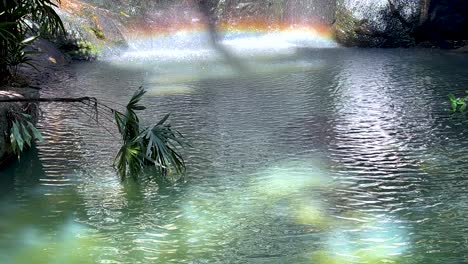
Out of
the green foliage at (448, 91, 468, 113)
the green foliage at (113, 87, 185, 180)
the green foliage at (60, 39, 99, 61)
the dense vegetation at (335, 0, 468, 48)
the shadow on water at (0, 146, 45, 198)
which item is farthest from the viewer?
the dense vegetation at (335, 0, 468, 48)

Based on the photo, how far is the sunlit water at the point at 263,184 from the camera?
213 inches

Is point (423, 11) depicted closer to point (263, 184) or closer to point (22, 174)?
point (263, 184)

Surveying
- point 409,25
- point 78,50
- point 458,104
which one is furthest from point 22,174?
point 409,25

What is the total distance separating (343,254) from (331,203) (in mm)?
1098

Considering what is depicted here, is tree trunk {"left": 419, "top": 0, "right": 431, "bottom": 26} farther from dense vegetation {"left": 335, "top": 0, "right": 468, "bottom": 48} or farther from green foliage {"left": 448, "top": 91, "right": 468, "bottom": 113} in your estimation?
green foliage {"left": 448, "top": 91, "right": 468, "bottom": 113}

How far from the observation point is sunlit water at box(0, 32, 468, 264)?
5418mm

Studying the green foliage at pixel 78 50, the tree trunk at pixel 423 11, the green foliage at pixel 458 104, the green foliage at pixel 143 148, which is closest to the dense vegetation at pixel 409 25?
the tree trunk at pixel 423 11

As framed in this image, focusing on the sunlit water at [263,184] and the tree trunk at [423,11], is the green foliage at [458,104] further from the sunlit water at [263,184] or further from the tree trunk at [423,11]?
the tree trunk at [423,11]

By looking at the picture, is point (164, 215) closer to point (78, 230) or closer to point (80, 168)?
point (78, 230)

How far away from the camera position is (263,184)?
6.86m

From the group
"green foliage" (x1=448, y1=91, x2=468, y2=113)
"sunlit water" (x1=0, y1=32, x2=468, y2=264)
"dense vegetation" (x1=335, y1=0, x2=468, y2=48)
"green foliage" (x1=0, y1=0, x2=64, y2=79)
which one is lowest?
"sunlit water" (x1=0, y1=32, x2=468, y2=264)

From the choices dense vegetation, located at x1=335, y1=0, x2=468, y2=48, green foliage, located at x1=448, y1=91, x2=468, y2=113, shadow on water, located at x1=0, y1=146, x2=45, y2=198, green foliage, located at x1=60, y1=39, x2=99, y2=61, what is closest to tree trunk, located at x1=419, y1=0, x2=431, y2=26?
dense vegetation, located at x1=335, y1=0, x2=468, y2=48

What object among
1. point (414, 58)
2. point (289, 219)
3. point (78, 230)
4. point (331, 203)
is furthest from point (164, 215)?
point (414, 58)

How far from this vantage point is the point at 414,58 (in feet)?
49.8
